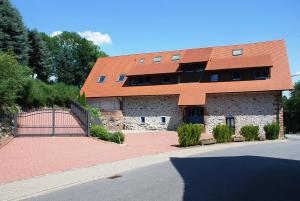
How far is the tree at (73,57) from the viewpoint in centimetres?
6031

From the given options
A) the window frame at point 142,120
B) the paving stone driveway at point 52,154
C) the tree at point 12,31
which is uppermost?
the tree at point 12,31

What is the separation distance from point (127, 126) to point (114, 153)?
61.7ft

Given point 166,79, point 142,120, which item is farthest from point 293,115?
point 142,120

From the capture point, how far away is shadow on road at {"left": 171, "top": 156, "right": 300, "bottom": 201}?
27.8 feet

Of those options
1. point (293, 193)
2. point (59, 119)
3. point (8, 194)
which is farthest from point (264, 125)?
point (8, 194)

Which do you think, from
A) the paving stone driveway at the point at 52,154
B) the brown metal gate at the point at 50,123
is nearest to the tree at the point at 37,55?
the brown metal gate at the point at 50,123

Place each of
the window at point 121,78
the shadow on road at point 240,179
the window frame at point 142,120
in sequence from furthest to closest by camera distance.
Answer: the window at point 121,78, the window frame at point 142,120, the shadow on road at point 240,179

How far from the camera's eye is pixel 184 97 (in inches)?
1326

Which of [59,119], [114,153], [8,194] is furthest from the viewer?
[59,119]

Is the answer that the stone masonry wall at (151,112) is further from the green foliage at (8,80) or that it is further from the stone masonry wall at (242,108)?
the green foliage at (8,80)

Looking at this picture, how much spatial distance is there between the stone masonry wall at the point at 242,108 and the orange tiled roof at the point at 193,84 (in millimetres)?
753

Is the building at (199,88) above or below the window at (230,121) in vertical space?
above

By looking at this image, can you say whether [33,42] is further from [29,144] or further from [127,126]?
[29,144]

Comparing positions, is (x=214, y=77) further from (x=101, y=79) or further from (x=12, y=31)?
(x=12, y=31)
